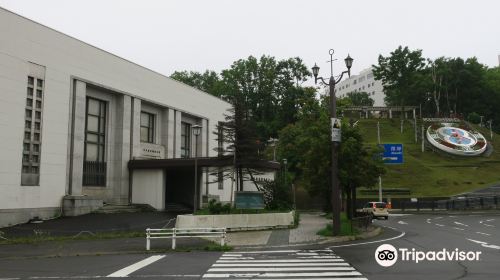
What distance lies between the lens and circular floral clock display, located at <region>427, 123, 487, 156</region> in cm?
8694

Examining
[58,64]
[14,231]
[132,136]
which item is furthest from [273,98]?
[14,231]

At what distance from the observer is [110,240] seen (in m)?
21.1

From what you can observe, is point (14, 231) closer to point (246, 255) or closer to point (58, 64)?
point (58, 64)

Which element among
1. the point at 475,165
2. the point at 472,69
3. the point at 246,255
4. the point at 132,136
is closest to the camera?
the point at 246,255

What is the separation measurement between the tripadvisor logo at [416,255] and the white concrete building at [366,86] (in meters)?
144

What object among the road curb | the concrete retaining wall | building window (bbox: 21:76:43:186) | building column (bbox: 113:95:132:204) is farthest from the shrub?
building window (bbox: 21:76:43:186)

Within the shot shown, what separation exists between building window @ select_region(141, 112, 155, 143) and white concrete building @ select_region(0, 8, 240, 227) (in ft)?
0.30

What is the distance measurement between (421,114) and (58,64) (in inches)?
3928

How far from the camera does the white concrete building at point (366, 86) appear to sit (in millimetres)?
162800

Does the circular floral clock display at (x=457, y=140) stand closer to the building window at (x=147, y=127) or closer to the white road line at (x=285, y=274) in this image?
the building window at (x=147, y=127)

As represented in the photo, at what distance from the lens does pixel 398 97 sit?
119 metres

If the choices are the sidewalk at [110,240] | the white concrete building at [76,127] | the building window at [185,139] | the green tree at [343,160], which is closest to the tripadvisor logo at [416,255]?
the sidewalk at [110,240]

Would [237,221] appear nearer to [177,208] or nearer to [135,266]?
[135,266]

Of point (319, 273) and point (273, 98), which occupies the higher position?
point (273, 98)
